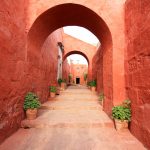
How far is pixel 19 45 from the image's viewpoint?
149 inches

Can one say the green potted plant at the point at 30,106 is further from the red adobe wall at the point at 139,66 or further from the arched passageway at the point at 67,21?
the red adobe wall at the point at 139,66

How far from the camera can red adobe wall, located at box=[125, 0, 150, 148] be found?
2811 millimetres

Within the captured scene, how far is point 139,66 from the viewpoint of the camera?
3180 millimetres

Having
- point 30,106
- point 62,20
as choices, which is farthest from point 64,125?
point 62,20

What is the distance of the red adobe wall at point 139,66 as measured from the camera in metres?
2.81

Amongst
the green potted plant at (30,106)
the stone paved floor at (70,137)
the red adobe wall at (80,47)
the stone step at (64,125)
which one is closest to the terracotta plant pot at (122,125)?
the stone paved floor at (70,137)

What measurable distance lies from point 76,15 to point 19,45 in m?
2.36

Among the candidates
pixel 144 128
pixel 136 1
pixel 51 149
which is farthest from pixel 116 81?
pixel 51 149

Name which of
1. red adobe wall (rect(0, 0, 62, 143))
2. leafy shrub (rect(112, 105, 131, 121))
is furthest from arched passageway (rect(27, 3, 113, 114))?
leafy shrub (rect(112, 105, 131, 121))

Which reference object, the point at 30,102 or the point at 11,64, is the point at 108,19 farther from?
the point at 30,102

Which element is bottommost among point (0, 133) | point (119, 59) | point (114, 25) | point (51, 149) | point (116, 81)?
point (51, 149)

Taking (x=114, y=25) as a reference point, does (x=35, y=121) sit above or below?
below

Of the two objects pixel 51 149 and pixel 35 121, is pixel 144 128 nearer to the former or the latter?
pixel 51 149

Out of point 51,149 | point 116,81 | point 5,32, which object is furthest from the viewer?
point 116,81
